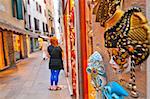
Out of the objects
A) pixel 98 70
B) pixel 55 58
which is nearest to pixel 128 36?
pixel 98 70

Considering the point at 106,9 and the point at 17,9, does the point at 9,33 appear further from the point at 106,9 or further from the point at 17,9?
the point at 106,9

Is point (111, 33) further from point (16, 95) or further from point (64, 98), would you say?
point (16, 95)

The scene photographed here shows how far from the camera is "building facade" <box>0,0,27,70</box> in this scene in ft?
45.8

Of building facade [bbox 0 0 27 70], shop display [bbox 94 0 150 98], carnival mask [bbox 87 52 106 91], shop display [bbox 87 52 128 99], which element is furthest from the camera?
building facade [bbox 0 0 27 70]

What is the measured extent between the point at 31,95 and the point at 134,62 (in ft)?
21.2

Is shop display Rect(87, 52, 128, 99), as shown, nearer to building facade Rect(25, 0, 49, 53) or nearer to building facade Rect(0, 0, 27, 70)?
building facade Rect(0, 0, 27, 70)

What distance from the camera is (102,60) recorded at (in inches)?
51.6

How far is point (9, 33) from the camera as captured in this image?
15742mm

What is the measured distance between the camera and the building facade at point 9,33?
1396 cm

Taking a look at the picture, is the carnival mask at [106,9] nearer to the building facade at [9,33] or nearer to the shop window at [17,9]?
the building facade at [9,33]

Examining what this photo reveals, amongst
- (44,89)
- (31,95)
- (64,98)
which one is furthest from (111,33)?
(44,89)

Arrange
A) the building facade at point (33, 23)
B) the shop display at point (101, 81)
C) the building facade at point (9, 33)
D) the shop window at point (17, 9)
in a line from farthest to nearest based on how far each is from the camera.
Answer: the building facade at point (33, 23), the shop window at point (17, 9), the building facade at point (9, 33), the shop display at point (101, 81)

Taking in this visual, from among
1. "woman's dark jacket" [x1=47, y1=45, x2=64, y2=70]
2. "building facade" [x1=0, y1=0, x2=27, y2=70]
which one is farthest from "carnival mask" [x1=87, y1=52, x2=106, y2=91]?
"building facade" [x1=0, y1=0, x2=27, y2=70]

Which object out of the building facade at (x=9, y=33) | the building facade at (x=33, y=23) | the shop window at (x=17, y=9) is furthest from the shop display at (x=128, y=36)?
the building facade at (x=33, y=23)
